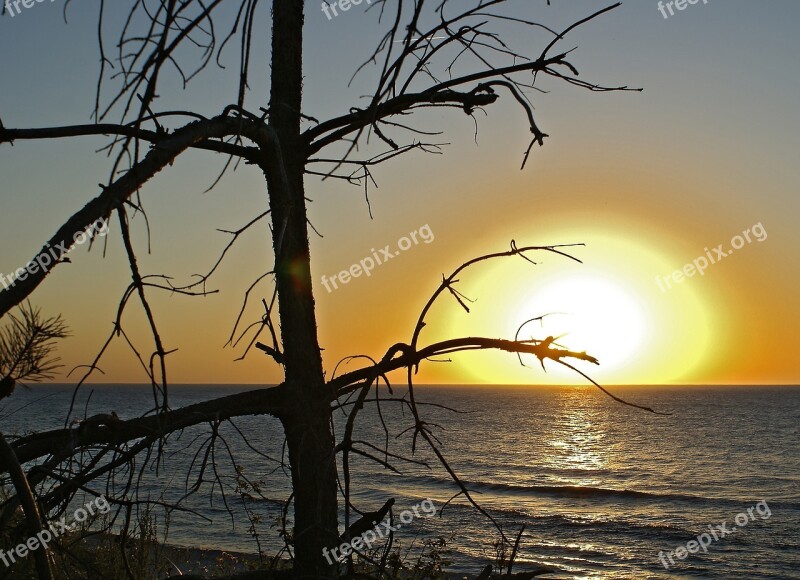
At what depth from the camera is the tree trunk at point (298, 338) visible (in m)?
2.37

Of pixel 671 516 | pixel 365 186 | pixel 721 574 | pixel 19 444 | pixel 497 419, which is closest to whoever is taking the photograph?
pixel 19 444

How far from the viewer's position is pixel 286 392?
8.08 feet

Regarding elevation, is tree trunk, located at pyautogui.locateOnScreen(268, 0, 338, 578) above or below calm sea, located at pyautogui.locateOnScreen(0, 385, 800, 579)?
above

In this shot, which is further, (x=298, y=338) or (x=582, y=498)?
(x=582, y=498)

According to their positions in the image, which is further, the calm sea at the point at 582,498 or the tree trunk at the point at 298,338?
the calm sea at the point at 582,498

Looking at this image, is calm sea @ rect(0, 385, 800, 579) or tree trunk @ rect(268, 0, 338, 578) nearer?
tree trunk @ rect(268, 0, 338, 578)

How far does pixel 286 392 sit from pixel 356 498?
3279 cm

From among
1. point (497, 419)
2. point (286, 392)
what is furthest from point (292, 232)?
point (497, 419)

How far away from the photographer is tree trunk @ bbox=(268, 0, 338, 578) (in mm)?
2365

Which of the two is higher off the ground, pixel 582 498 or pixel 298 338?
pixel 298 338

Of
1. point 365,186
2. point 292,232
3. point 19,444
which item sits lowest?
point 19,444

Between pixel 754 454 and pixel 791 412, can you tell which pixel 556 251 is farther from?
pixel 791 412

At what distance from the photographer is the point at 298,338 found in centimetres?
248

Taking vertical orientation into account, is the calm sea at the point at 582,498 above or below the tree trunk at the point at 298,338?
below
